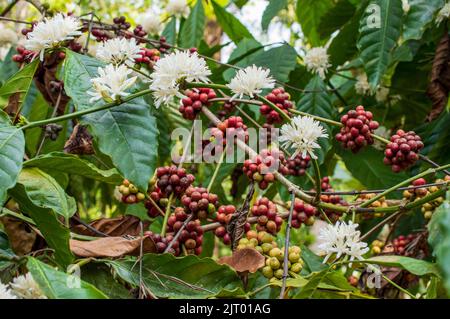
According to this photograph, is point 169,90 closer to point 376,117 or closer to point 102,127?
point 102,127

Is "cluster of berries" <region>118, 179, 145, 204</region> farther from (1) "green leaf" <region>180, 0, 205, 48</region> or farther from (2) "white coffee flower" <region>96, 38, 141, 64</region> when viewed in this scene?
(1) "green leaf" <region>180, 0, 205, 48</region>

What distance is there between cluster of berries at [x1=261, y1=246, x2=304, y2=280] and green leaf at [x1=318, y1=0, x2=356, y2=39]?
3.23 ft

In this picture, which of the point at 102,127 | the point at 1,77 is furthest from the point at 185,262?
the point at 1,77

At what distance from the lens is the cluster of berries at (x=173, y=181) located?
104 centimetres

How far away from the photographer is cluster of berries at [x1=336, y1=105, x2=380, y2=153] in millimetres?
1064

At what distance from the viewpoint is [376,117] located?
1.86 m

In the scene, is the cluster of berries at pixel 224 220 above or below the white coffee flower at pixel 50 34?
below

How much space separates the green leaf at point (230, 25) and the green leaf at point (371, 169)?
0.48 meters

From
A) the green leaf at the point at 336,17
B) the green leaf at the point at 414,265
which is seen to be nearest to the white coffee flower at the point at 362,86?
the green leaf at the point at 336,17

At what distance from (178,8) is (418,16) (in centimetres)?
Answer: 80

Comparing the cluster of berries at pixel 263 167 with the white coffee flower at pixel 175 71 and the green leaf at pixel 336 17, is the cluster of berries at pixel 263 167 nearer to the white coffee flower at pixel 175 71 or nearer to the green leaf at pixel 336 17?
the white coffee flower at pixel 175 71

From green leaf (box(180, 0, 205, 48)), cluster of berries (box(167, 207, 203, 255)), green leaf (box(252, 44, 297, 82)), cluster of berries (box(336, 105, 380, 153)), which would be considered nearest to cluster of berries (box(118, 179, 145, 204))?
cluster of berries (box(167, 207, 203, 255))

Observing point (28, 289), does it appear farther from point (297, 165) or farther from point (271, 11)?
point (271, 11)
